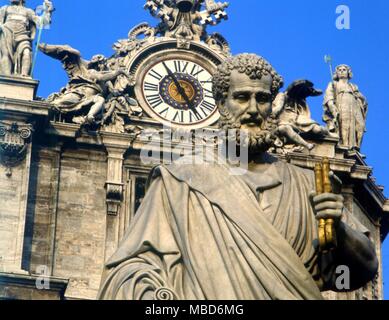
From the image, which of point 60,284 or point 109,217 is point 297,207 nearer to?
point 60,284

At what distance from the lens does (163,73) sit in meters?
38.9

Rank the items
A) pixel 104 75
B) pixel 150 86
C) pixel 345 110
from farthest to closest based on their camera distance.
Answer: pixel 345 110 < pixel 150 86 < pixel 104 75

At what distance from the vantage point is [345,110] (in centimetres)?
4003

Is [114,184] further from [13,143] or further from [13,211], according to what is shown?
[13,211]

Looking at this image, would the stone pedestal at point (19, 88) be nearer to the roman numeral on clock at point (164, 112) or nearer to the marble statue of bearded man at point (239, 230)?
the roman numeral on clock at point (164, 112)

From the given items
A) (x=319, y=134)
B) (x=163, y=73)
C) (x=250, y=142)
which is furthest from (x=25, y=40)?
(x=250, y=142)

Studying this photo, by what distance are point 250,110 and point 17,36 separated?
2794cm

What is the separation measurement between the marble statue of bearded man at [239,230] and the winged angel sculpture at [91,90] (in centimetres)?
2675

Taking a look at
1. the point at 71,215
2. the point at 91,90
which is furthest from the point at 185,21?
the point at 71,215

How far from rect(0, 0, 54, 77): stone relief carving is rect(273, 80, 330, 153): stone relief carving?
5.10 meters

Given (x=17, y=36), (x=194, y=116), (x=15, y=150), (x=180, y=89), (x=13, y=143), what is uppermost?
(x=17, y=36)

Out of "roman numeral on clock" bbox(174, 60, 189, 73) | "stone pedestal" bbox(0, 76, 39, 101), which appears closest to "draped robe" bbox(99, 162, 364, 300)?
"stone pedestal" bbox(0, 76, 39, 101)

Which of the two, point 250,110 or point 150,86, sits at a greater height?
point 150,86

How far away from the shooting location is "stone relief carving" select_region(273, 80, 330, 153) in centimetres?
3828
